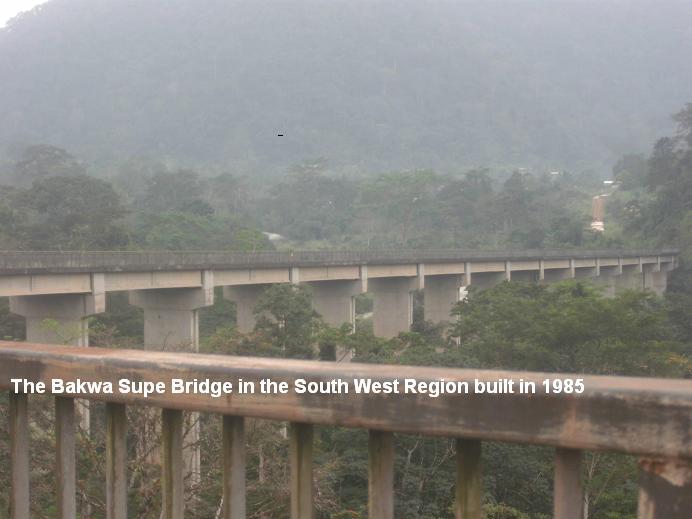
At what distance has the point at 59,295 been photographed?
28047mm

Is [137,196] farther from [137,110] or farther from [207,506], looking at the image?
[137,110]

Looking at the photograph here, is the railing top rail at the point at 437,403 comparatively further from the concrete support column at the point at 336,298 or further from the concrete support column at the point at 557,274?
the concrete support column at the point at 557,274

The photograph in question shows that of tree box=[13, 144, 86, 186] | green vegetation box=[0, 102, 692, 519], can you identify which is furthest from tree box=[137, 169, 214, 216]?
tree box=[13, 144, 86, 186]

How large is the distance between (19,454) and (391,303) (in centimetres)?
4657

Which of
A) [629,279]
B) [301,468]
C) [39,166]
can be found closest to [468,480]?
[301,468]

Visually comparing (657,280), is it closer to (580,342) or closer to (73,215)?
(580,342)

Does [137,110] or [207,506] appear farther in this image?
[137,110]

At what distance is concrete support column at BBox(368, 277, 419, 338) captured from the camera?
4800 centimetres

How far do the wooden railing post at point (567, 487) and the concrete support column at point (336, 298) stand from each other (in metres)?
42.3

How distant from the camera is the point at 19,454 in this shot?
114 inches

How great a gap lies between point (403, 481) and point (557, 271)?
172 feet

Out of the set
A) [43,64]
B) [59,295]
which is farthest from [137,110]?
[59,295]

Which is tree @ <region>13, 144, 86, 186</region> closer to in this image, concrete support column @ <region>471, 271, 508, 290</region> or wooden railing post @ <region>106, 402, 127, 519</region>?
concrete support column @ <region>471, 271, 508, 290</region>

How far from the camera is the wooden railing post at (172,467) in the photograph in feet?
8.46
